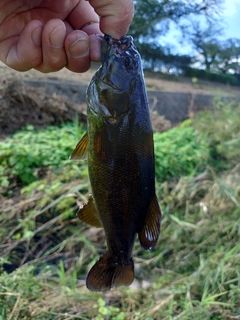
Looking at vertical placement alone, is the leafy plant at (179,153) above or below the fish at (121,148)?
below

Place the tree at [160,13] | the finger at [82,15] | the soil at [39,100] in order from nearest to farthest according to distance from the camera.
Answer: the finger at [82,15] → the soil at [39,100] → the tree at [160,13]

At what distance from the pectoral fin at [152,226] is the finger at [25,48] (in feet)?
2.81

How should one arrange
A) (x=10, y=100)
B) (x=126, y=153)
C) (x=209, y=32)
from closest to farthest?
(x=126, y=153) < (x=10, y=100) < (x=209, y=32)

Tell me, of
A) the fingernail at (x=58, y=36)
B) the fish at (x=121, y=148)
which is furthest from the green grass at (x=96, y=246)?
the fingernail at (x=58, y=36)

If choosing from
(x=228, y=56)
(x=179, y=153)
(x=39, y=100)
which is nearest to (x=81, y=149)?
(x=179, y=153)

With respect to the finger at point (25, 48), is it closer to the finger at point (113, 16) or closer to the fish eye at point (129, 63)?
the finger at point (113, 16)

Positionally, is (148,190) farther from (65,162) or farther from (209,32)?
(209,32)

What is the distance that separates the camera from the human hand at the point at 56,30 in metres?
1.54

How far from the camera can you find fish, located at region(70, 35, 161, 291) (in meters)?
1.42

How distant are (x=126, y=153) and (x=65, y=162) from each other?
3.10 meters

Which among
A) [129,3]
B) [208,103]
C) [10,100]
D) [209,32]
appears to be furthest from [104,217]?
[209,32]

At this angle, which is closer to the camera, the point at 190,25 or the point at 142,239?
the point at 142,239

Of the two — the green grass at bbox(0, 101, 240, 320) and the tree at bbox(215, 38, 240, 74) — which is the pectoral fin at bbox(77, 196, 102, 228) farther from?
the tree at bbox(215, 38, 240, 74)

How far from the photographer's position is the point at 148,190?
1456 mm
